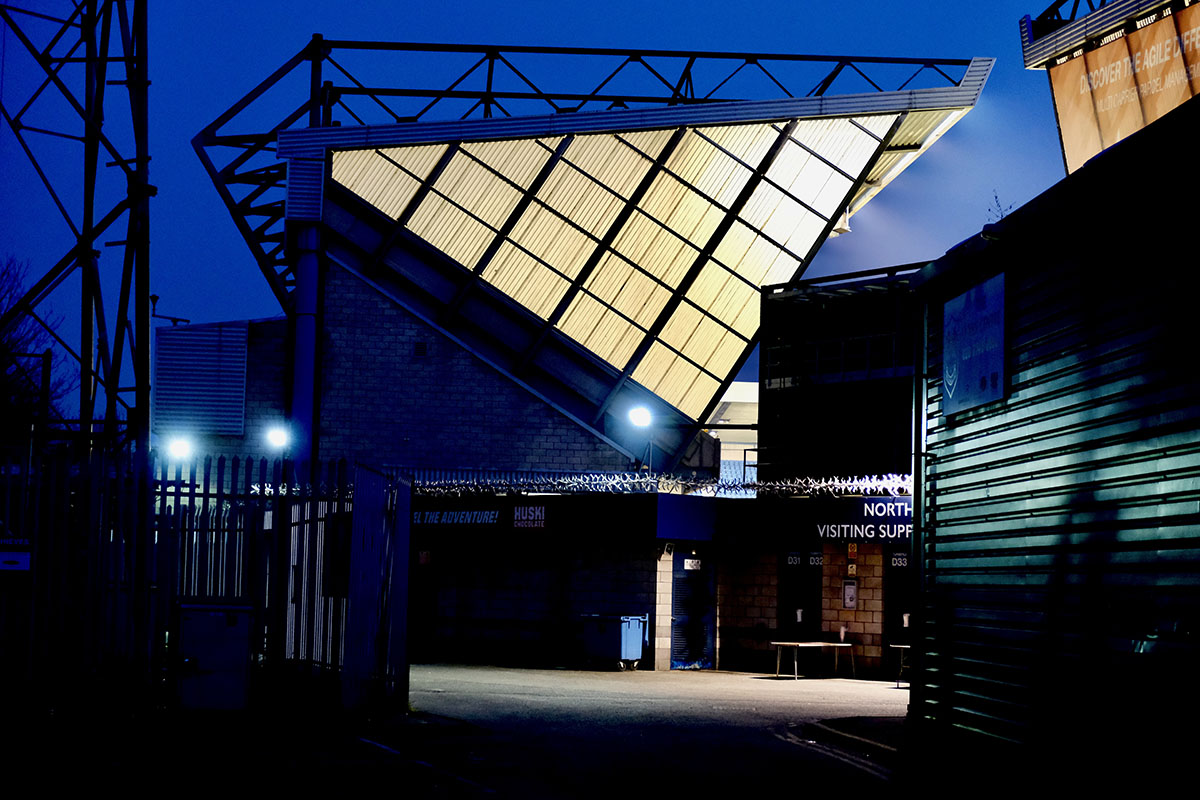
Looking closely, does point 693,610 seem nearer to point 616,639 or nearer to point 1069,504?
point 616,639

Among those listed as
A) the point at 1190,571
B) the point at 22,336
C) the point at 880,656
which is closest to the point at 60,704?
the point at 1190,571

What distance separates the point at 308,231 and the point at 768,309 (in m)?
11.6

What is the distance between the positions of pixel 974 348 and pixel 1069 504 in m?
2.46

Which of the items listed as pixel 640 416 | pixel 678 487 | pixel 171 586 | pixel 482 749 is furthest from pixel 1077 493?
pixel 640 416

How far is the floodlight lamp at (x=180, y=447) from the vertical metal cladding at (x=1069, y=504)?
2401 cm

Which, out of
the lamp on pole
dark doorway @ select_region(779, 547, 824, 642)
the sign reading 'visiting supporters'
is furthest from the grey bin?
the sign reading 'visiting supporters'

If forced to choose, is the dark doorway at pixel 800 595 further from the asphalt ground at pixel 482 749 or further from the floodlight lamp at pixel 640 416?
the floodlight lamp at pixel 640 416

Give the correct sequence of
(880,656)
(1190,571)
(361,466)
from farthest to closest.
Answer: (880,656) < (361,466) < (1190,571)

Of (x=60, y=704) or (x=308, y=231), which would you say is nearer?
(x=60, y=704)

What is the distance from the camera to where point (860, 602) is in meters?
25.6

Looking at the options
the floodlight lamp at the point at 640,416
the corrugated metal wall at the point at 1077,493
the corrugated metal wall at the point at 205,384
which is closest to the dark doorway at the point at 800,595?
the floodlight lamp at the point at 640,416

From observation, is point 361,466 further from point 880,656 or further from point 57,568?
point 880,656

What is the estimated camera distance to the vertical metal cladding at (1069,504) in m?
8.52

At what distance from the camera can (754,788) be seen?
10688mm
